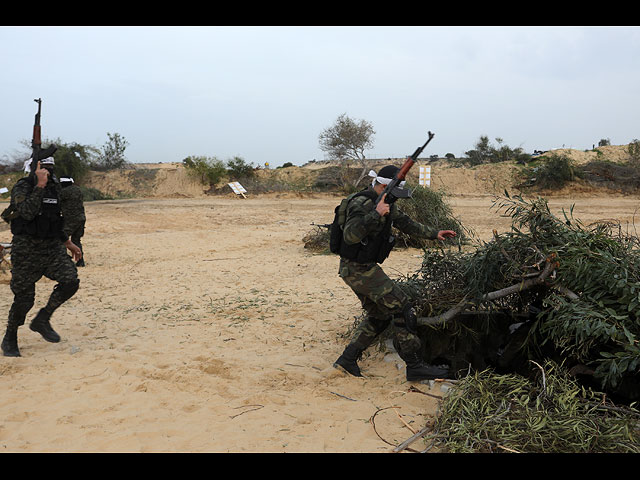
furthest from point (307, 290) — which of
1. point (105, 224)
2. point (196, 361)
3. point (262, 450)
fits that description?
point (105, 224)

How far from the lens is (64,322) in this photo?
5.61 metres

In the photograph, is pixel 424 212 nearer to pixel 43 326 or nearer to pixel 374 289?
pixel 374 289

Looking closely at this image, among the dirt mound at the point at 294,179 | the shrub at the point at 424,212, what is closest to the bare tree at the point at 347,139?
the dirt mound at the point at 294,179

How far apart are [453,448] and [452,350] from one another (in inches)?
63.1

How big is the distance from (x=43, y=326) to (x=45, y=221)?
1.04 metres

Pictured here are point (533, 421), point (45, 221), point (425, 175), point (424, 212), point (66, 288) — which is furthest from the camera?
point (425, 175)

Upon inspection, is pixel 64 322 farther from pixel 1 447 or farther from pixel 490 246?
pixel 490 246

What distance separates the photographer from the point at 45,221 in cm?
443

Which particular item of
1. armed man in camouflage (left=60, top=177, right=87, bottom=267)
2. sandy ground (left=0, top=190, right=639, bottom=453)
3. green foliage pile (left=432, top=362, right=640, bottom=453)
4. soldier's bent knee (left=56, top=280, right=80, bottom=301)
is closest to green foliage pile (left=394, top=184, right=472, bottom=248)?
sandy ground (left=0, top=190, right=639, bottom=453)

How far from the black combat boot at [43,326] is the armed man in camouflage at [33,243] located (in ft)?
0.86

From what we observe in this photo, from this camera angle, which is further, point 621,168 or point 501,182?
point 501,182

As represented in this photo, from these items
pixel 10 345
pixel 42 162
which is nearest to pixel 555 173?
pixel 42 162

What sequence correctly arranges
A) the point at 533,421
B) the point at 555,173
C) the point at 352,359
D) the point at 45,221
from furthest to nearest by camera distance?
the point at 555,173, the point at 45,221, the point at 352,359, the point at 533,421

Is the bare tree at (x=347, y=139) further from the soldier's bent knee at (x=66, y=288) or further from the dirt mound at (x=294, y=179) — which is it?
the soldier's bent knee at (x=66, y=288)
